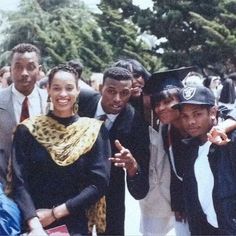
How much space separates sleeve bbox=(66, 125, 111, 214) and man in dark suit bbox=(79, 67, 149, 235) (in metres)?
0.32

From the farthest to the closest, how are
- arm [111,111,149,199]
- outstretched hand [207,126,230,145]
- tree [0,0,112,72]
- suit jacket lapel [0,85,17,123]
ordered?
1. tree [0,0,112,72]
2. suit jacket lapel [0,85,17,123]
3. arm [111,111,149,199]
4. outstretched hand [207,126,230,145]

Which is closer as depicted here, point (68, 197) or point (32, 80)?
point (68, 197)

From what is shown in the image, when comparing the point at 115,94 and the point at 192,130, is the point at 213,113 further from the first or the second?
the point at 115,94

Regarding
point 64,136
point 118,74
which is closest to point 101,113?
point 118,74

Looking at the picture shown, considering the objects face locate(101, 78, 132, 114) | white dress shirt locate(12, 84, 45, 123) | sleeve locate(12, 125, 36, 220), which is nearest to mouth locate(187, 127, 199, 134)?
face locate(101, 78, 132, 114)

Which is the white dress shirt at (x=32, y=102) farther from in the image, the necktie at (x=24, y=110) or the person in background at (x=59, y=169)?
the person in background at (x=59, y=169)

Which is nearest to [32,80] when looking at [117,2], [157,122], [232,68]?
[157,122]

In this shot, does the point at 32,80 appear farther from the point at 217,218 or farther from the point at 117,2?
the point at 117,2

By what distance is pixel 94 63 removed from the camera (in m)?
38.7

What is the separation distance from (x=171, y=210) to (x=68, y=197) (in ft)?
3.16

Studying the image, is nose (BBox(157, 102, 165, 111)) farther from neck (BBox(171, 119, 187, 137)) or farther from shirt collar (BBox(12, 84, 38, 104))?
shirt collar (BBox(12, 84, 38, 104))

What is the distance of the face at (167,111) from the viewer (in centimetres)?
376

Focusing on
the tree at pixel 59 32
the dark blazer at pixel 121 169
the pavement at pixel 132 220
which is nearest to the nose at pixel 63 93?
the dark blazer at pixel 121 169

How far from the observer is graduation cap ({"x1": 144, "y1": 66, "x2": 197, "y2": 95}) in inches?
153
